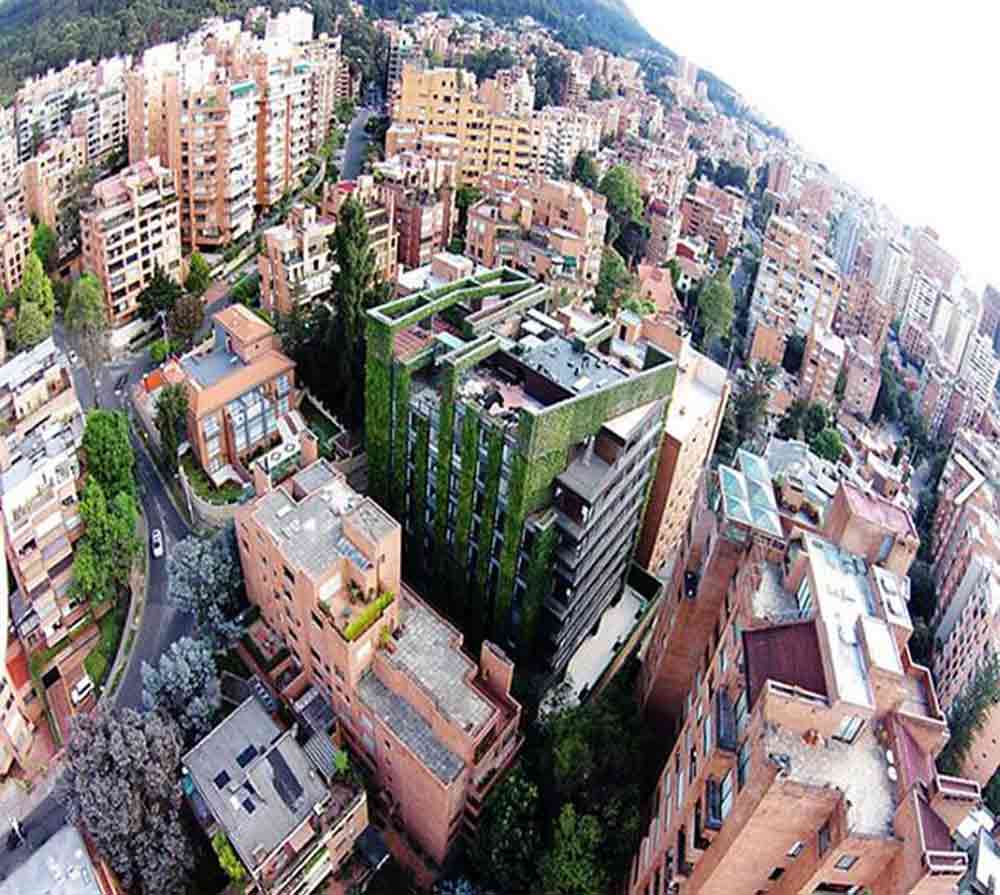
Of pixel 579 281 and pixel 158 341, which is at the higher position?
pixel 579 281

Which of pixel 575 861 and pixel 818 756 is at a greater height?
pixel 818 756

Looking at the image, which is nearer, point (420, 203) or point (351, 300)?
point (351, 300)

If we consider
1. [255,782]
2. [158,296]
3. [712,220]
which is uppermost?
[158,296]

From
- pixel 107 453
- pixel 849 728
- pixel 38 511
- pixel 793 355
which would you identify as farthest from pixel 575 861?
pixel 793 355

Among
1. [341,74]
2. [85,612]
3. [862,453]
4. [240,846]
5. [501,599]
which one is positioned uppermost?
[341,74]

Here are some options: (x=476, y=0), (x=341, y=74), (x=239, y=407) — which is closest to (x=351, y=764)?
(x=239, y=407)

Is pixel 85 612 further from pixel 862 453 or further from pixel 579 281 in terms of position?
pixel 862 453

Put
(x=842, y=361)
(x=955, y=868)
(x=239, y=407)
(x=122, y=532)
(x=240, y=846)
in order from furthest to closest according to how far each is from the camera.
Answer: (x=842, y=361) < (x=239, y=407) < (x=122, y=532) < (x=240, y=846) < (x=955, y=868)

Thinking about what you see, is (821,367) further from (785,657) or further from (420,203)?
(785,657)
